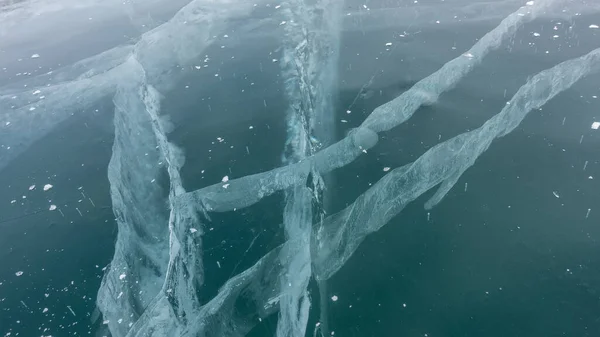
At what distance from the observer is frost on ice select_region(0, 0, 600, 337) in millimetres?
3707

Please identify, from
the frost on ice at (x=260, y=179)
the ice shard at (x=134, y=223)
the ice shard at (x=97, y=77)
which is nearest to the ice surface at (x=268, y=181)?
the frost on ice at (x=260, y=179)

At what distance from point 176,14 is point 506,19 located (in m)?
5.45

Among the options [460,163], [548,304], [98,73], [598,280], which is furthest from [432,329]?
[98,73]

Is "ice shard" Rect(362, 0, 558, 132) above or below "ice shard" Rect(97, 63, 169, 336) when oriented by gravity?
above

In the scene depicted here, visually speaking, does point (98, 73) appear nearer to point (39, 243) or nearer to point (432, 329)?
point (39, 243)

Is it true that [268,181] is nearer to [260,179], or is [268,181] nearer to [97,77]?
[260,179]

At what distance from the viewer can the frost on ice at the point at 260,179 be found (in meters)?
3.71

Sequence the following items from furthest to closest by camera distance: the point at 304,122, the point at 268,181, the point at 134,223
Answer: the point at 304,122 < the point at 268,181 < the point at 134,223

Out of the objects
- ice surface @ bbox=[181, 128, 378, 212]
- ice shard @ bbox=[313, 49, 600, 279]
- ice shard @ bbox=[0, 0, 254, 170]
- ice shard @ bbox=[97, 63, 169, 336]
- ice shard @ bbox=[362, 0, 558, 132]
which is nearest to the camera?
ice shard @ bbox=[97, 63, 169, 336]

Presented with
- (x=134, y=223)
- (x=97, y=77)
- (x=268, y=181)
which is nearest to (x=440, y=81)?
(x=268, y=181)

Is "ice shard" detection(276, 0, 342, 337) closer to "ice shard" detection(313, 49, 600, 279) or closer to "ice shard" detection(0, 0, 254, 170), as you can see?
"ice shard" detection(313, 49, 600, 279)

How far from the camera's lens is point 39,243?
4.47 m

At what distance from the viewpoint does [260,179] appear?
4.70 metres

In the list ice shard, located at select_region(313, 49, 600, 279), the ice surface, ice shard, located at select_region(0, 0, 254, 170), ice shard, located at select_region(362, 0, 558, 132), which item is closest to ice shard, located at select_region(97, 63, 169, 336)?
the ice surface
